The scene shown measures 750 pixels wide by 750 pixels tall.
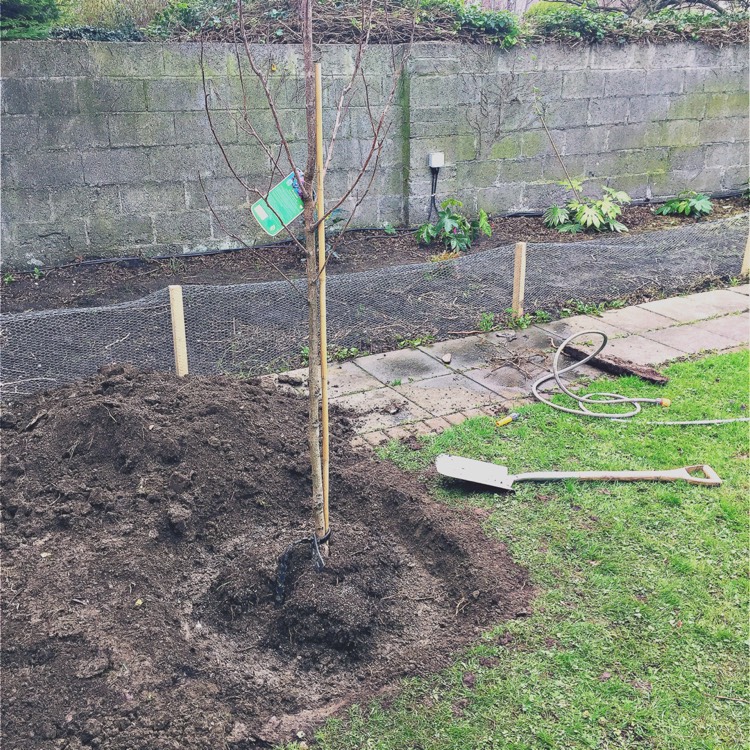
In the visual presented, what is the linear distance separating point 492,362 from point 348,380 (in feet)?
3.73

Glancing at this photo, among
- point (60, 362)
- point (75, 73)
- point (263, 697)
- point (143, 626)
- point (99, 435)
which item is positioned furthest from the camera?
point (75, 73)

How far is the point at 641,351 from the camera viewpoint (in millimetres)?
5820

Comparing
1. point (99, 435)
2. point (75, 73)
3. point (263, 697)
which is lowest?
point (263, 697)

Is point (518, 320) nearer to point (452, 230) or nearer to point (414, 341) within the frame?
point (414, 341)

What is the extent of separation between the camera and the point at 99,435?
4027 millimetres

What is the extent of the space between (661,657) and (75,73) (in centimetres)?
666

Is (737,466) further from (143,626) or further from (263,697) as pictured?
(143,626)

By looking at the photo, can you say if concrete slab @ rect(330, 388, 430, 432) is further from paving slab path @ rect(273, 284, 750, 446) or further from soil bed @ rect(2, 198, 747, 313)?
soil bed @ rect(2, 198, 747, 313)

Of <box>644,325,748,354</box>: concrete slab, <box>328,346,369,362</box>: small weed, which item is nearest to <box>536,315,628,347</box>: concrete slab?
<box>644,325,748,354</box>: concrete slab

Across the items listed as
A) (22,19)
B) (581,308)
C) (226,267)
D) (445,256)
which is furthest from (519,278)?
Answer: (22,19)

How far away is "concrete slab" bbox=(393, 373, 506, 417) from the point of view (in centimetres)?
496

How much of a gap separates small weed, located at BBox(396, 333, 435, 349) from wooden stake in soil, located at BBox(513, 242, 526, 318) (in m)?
0.83

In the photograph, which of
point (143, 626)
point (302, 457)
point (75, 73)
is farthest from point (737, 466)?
point (75, 73)

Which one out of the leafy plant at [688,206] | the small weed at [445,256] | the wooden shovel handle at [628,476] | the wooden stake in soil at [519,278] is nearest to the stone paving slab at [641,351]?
the wooden stake in soil at [519,278]
